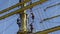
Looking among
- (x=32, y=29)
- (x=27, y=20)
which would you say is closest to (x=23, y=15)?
(x=27, y=20)

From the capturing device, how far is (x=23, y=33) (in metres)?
9.40

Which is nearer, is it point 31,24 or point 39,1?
point 39,1

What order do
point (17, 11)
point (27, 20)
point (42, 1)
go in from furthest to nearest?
1. point (27, 20)
2. point (17, 11)
3. point (42, 1)

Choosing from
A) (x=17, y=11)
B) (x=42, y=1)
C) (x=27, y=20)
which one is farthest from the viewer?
(x=27, y=20)

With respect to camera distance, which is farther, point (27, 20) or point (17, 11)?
point (27, 20)

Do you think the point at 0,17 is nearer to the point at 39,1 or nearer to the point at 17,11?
the point at 17,11

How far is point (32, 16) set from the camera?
978 cm

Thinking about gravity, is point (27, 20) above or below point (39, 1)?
below

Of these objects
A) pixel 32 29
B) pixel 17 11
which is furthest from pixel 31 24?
pixel 17 11

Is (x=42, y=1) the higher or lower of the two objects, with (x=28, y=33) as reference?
higher

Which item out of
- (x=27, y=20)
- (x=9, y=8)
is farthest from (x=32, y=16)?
(x=9, y=8)

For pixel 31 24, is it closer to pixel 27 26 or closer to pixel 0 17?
pixel 27 26

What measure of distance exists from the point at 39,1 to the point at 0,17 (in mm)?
2105

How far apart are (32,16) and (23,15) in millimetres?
459
